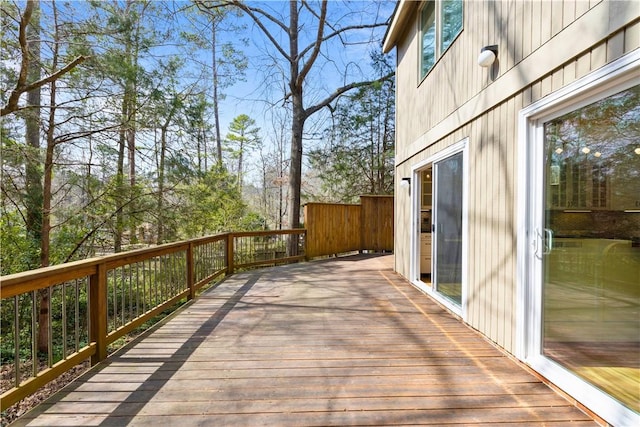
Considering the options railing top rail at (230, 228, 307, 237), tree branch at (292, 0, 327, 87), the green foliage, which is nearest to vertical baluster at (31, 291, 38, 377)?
railing top rail at (230, 228, 307, 237)

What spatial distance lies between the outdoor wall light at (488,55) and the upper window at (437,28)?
889mm

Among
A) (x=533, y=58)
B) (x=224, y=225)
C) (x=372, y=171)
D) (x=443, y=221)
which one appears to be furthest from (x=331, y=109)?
(x=533, y=58)

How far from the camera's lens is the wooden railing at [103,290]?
1911mm

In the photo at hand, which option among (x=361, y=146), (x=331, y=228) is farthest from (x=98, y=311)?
(x=361, y=146)

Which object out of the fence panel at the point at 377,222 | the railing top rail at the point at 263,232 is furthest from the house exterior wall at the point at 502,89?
the fence panel at the point at 377,222

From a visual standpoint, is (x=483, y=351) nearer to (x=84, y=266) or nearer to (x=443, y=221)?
(x=443, y=221)

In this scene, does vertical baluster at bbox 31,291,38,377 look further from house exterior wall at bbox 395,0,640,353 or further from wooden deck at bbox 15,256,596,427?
house exterior wall at bbox 395,0,640,353

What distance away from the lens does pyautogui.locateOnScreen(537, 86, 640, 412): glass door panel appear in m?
1.77

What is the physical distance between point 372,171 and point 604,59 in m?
9.85

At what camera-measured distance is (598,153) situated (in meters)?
1.95

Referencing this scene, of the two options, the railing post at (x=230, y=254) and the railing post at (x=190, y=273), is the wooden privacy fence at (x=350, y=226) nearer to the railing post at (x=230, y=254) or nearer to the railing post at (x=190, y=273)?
the railing post at (x=230, y=254)

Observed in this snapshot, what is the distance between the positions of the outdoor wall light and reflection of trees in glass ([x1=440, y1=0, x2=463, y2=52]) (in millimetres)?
912

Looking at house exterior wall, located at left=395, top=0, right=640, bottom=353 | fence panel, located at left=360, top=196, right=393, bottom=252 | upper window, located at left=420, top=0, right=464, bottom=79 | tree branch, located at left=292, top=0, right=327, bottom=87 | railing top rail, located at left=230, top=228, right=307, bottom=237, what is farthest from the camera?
tree branch, located at left=292, top=0, right=327, bottom=87

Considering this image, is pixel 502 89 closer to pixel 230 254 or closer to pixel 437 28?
pixel 437 28
